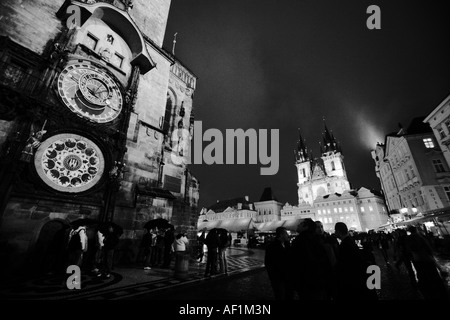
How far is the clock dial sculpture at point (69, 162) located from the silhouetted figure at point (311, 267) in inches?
365

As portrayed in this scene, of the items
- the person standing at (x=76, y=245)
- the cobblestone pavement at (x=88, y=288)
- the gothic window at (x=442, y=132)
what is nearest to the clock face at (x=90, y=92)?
the person standing at (x=76, y=245)

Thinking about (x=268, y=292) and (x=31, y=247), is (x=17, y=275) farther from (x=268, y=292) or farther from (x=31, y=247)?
(x=268, y=292)

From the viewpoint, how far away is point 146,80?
13.9m

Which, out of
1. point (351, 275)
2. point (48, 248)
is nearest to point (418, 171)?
point (351, 275)

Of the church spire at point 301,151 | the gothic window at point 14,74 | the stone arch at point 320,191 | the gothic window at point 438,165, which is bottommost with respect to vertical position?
the gothic window at point 14,74

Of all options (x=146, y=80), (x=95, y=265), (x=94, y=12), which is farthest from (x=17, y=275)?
(x=94, y=12)

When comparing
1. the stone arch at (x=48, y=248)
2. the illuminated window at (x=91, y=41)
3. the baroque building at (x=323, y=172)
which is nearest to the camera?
the stone arch at (x=48, y=248)

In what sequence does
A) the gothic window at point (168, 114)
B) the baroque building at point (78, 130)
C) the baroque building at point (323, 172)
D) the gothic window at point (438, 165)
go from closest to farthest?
the baroque building at point (78, 130)
the gothic window at point (168, 114)
the gothic window at point (438, 165)
the baroque building at point (323, 172)

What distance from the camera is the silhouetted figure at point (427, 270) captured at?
14.3ft

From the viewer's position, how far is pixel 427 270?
448 centimetres

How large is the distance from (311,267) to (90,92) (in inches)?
469

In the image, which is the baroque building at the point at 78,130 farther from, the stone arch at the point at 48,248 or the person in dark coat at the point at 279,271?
the person in dark coat at the point at 279,271

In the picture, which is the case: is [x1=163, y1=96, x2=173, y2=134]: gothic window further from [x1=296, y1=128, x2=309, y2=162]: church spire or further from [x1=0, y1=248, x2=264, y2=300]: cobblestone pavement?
[x1=296, y1=128, x2=309, y2=162]: church spire
